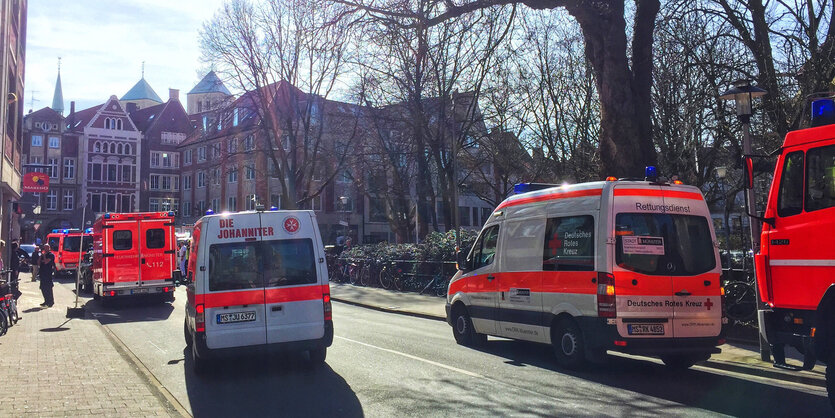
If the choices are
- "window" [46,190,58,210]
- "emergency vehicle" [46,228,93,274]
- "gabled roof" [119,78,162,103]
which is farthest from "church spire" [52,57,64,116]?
"emergency vehicle" [46,228,93,274]

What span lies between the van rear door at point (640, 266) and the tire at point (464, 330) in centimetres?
Answer: 355

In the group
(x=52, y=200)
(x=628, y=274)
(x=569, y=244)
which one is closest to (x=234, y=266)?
(x=569, y=244)

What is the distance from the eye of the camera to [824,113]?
23.0 ft

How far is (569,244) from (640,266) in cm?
102

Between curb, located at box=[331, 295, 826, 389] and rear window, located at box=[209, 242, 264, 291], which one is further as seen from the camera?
rear window, located at box=[209, 242, 264, 291]

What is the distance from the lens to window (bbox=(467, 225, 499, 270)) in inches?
440

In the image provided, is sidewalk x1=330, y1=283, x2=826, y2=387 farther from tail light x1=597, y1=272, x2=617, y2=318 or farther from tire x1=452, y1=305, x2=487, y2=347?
tire x1=452, y1=305, x2=487, y2=347

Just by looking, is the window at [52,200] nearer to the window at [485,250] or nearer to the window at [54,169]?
the window at [54,169]

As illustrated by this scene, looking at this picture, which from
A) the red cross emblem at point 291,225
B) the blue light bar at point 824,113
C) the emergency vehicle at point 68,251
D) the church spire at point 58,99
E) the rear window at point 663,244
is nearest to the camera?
the blue light bar at point 824,113

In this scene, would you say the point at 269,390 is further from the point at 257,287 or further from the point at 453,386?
the point at 453,386

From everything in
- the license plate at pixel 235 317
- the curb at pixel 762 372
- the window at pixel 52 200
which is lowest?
the curb at pixel 762 372

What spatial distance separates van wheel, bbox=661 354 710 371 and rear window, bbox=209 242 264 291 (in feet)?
18.6

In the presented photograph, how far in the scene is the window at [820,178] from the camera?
660 centimetres

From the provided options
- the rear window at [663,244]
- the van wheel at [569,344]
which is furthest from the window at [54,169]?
the rear window at [663,244]
